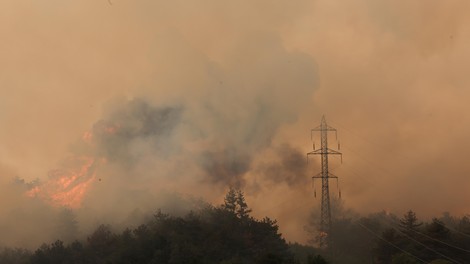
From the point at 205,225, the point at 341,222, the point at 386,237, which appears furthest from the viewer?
the point at 341,222

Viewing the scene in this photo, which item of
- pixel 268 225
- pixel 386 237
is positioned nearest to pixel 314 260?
pixel 386 237

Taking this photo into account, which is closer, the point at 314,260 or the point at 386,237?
the point at 314,260

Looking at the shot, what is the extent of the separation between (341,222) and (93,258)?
311 feet

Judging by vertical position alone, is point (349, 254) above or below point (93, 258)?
above

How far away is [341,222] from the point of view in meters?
197

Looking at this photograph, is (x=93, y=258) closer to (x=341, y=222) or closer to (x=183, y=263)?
(x=183, y=263)

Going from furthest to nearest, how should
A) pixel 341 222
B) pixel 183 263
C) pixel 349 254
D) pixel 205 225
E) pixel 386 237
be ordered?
pixel 341 222
pixel 349 254
pixel 205 225
pixel 386 237
pixel 183 263

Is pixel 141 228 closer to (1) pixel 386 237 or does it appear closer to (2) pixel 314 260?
(1) pixel 386 237

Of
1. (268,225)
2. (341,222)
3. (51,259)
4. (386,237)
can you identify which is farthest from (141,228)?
(341,222)

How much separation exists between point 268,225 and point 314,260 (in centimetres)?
5756

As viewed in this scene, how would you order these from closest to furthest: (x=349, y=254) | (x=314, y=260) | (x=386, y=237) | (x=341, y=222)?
(x=314, y=260) → (x=386, y=237) → (x=349, y=254) → (x=341, y=222)

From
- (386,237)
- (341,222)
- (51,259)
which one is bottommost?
(51,259)

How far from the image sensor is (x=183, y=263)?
112562 millimetres

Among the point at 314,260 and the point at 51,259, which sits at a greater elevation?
the point at 51,259
